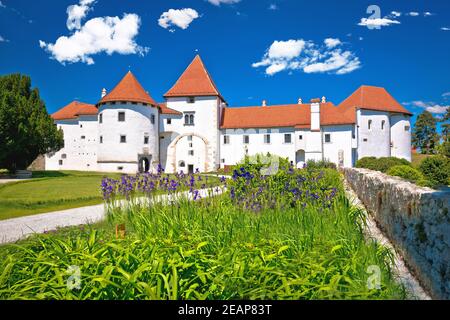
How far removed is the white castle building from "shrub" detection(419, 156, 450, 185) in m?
23.6

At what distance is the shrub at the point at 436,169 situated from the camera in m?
11.8

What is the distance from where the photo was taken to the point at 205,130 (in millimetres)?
38281

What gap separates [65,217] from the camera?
8930mm

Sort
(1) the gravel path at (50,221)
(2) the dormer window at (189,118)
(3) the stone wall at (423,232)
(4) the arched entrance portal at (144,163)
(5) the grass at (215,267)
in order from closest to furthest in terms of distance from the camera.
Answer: (5) the grass at (215,267)
(3) the stone wall at (423,232)
(1) the gravel path at (50,221)
(4) the arched entrance portal at (144,163)
(2) the dormer window at (189,118)

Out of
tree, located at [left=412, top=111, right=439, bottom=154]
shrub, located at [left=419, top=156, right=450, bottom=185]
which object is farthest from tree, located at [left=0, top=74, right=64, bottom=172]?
tree, located at [left=412, top=111, right=439, bottom=154]

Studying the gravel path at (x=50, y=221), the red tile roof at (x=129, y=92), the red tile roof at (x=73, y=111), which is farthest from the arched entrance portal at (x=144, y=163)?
the gravel path at (x=50, y=221)

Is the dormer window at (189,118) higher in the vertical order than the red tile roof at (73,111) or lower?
lower

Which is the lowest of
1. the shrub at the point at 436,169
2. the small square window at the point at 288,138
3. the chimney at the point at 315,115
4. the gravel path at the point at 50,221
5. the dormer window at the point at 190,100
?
the gravel path at the point at 50,221

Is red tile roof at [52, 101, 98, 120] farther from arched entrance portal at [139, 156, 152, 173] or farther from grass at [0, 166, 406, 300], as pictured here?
grass at [0, 166, 406, 300]

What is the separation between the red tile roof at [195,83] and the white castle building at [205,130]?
13 centimetres

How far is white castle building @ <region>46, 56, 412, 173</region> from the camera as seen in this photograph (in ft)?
116

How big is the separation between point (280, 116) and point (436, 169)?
27.9 metres

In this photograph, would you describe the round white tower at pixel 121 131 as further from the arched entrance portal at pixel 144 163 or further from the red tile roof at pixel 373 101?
the red tile roof at pixel 373 101
